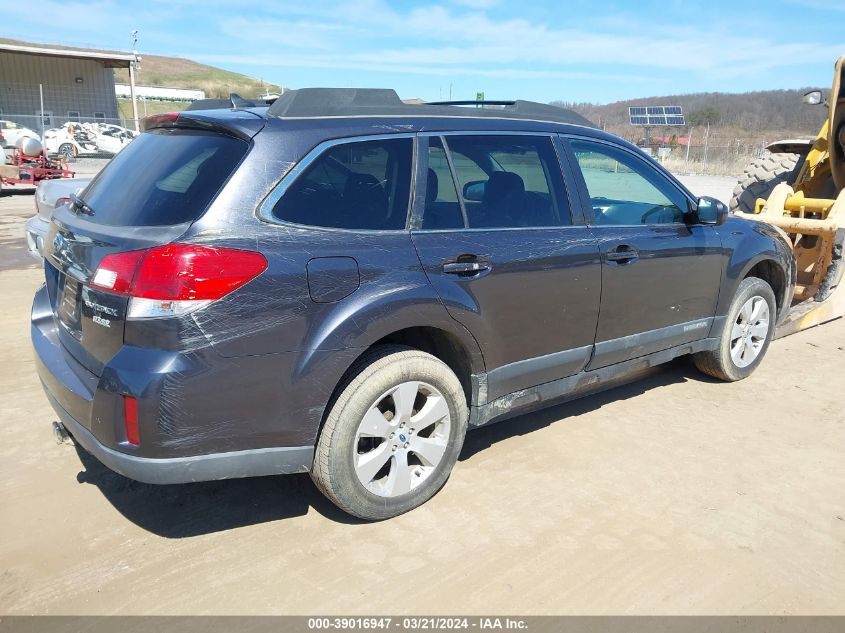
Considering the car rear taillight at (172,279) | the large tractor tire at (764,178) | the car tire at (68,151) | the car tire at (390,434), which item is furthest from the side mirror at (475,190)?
the car tire at (68,151)

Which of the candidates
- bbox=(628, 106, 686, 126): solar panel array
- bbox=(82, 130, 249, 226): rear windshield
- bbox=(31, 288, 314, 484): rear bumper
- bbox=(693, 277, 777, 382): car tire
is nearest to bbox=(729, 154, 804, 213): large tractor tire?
bbox=(693, 277, 777, 382): car tire

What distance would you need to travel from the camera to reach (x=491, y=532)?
3.15m

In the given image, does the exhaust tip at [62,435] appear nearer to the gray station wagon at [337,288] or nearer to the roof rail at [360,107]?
the gray station wagon at [337,288]

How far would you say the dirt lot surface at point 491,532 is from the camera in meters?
2.71

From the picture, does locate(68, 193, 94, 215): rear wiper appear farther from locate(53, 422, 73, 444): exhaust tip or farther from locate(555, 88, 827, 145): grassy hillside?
locate(555, 88, 827, 145): grassy hillside

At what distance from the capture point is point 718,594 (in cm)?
277

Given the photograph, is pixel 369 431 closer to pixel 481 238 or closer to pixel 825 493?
pixel 481 238

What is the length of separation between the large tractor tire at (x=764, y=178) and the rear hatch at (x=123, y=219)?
6.96 metres

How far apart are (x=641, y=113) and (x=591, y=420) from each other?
39.4m

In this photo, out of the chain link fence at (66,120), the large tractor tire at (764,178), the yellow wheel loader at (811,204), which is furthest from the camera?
the chain link fence at (66,120)

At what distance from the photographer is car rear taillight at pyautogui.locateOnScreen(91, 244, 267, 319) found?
2533mm

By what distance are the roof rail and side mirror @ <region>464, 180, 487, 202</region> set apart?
35 centimetres

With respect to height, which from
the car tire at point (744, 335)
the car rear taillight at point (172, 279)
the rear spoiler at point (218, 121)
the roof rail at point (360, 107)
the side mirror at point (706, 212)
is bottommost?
the car tire at point (744, 335)

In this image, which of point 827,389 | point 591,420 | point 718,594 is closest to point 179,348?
point 718,594
